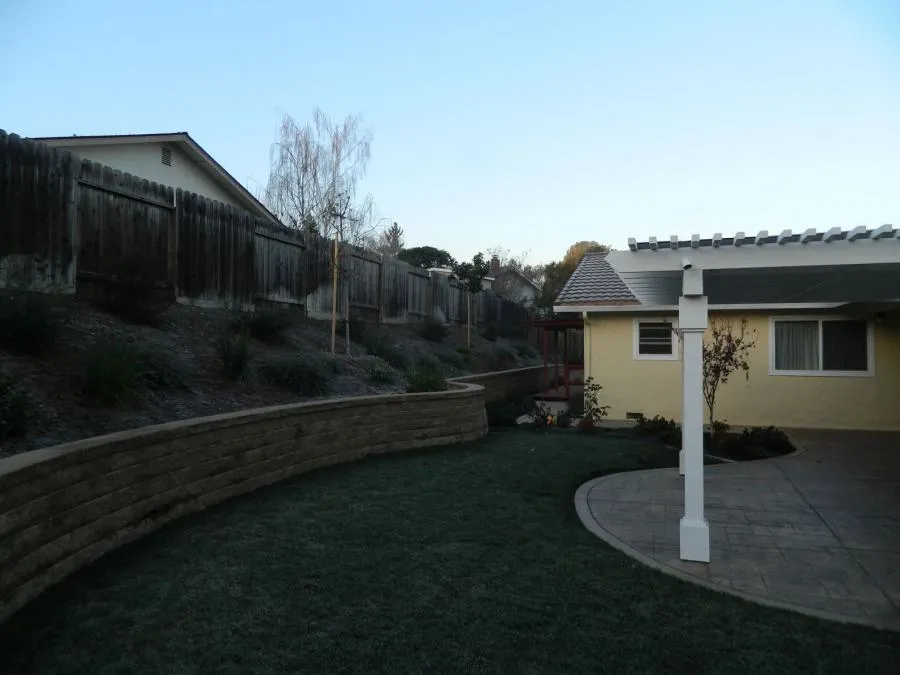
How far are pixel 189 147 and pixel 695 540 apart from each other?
17.7m

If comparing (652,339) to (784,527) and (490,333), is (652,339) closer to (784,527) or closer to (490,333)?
(784,527)

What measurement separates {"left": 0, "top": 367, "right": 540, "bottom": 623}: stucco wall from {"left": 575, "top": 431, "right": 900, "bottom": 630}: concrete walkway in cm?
279

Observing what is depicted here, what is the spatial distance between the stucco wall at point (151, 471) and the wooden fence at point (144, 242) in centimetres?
315

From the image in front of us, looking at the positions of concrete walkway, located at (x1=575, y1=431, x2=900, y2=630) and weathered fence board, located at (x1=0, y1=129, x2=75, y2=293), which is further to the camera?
weathered fence board, located at (x1=0, y1=129, x2=75, y2=293)

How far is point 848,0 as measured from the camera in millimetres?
7078

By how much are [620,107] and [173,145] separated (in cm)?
1283

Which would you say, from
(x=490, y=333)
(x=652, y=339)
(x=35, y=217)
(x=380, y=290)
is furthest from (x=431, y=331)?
(x=35, y=217)

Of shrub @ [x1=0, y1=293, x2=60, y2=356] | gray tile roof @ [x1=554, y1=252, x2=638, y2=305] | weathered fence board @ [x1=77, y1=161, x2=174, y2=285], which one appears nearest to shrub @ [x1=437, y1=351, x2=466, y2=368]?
gray tile roof @ [x1=554, y1=252, x2=638, y2=305]

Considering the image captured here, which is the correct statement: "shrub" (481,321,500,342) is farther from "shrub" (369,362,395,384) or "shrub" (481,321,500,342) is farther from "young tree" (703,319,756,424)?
"shrub" (369,362,395,384)

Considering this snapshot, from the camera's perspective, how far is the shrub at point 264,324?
367 inches

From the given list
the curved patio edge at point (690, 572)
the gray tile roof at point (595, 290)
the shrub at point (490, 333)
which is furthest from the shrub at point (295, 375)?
the shrub at point (490, 333)

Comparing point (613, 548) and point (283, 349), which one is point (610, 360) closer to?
point (283, 349)

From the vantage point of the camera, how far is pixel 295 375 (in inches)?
315

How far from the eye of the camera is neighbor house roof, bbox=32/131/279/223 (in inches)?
604
